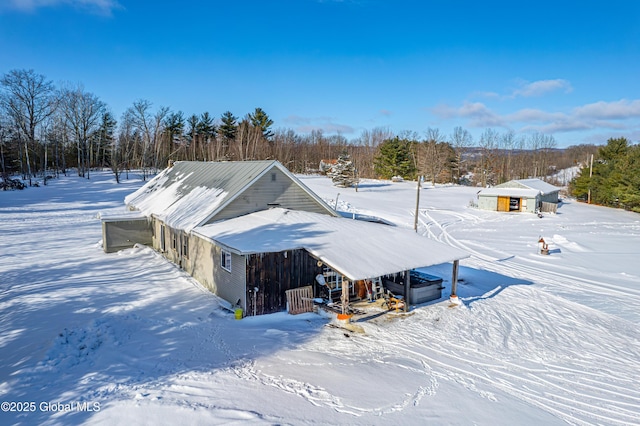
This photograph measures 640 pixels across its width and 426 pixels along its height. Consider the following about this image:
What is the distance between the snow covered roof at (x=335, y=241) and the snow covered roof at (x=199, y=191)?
1111 mm

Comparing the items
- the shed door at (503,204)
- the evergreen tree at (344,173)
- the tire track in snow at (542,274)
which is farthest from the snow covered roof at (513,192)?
the tire track in snow at (542,274)

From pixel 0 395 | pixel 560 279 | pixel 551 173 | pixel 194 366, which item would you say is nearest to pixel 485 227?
pixel 560 279

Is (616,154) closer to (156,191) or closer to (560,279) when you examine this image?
(560,279)

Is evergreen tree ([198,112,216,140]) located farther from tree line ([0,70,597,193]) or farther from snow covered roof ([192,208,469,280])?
snow covered roof ([192,208,469,280])

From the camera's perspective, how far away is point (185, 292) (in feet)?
49.0

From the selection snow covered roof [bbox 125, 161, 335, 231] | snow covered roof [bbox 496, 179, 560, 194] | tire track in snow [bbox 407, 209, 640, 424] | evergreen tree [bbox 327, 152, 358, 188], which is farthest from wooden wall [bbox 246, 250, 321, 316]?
evergreen tree [bbox 327, 152, 358, 188]

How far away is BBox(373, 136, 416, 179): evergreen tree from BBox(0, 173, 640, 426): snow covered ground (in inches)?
1996

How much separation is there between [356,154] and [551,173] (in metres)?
58.9

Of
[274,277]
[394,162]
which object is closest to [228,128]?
[394,162]

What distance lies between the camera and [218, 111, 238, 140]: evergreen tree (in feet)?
221

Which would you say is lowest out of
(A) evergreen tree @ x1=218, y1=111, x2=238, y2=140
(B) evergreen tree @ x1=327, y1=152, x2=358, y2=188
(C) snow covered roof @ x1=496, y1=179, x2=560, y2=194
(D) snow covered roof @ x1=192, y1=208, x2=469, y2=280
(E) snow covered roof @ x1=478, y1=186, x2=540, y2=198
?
(D) snow covered roof @ x1=192, y1=208, x2=469, y2=280

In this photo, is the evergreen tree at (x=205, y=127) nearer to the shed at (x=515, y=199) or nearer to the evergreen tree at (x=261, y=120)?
the evergreen tree at (x=261, y=120)

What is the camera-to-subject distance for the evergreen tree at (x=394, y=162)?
69.6 metres

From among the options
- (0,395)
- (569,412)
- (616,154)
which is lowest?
(569,412)
